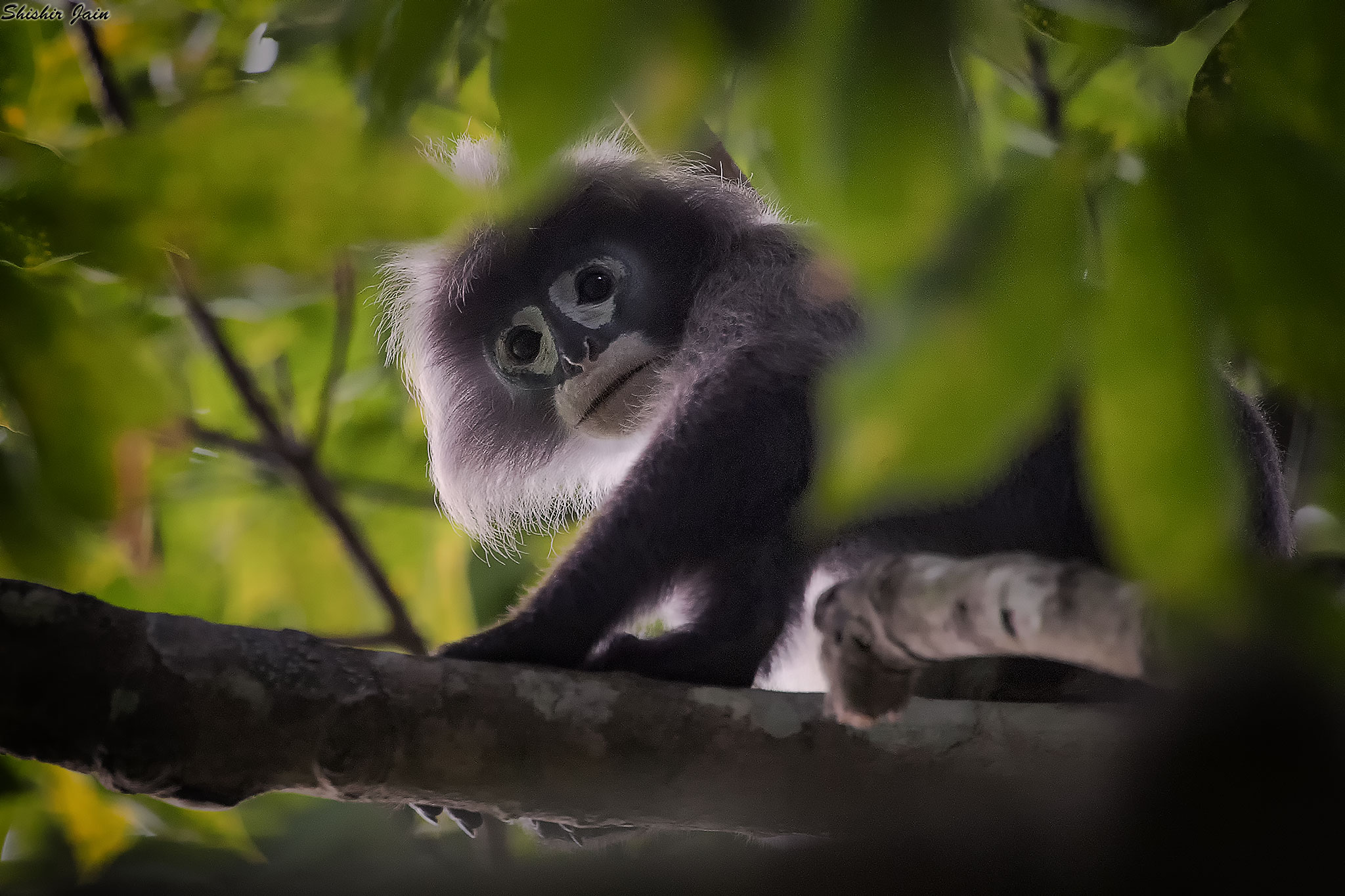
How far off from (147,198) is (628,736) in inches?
36.1

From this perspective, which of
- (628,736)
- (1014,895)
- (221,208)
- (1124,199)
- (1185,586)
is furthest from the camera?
(628,736)

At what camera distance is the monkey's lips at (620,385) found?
9.01ft

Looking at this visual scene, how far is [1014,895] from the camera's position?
1.75 ft

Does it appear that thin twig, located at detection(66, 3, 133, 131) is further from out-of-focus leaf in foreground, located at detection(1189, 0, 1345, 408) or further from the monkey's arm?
out-of-focus leaf in foreground, located at detection(1189, 0, 1345, 408)

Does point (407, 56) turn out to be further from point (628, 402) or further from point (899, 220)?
point (628, 402)

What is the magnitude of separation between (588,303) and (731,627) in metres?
1.12

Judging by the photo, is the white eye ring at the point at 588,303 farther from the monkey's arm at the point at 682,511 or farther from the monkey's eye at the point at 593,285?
the monkey's arm at the point at 682,511

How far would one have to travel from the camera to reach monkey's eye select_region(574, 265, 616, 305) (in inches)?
112

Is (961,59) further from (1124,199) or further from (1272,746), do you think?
(1272,746)

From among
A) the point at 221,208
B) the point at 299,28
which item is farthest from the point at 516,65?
the point at 299,28

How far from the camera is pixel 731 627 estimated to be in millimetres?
2004

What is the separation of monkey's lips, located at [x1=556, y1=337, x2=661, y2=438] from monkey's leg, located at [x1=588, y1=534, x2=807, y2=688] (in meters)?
0.67
